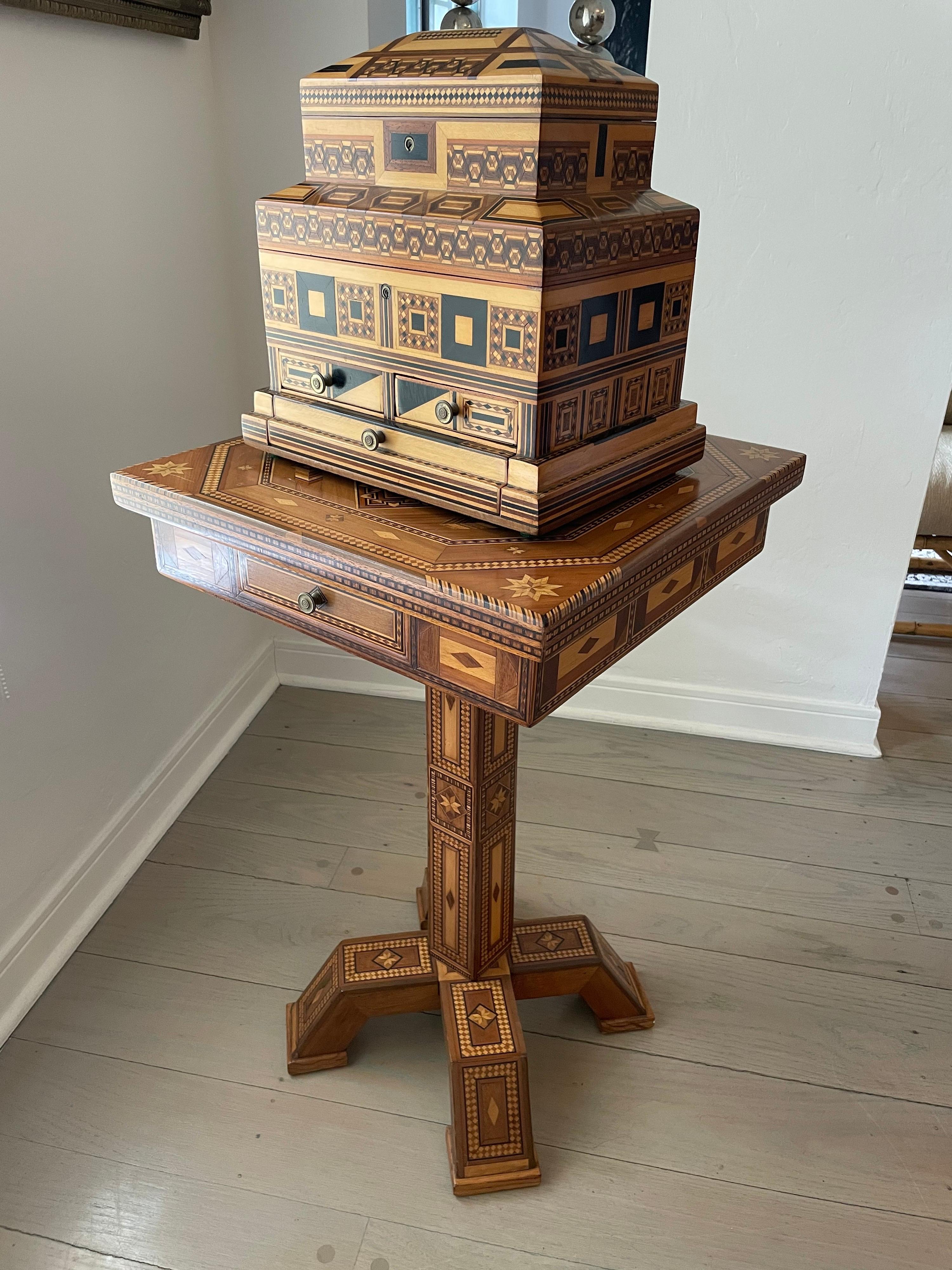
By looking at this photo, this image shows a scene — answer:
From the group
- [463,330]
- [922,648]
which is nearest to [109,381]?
[463,330]

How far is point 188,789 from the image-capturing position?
6.59ft

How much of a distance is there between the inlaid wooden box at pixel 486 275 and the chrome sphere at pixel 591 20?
0.22ft

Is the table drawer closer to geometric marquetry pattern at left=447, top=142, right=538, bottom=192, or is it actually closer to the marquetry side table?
the marquetry side table

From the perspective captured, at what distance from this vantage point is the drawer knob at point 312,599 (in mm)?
980

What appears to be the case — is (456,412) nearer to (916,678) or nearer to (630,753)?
(630,753)

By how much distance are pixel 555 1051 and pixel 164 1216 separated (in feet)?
1.91

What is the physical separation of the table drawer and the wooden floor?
78cm

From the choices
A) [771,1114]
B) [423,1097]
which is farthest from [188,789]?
[771,1114]

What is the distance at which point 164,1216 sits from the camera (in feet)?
4.08

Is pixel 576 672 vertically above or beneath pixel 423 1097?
above

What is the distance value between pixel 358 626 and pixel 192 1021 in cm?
88

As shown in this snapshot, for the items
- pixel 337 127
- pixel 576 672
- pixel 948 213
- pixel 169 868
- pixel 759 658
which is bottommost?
pixel 169 868

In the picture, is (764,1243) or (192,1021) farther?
(192,1021)

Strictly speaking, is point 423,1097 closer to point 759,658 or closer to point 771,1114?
point 771,1114
